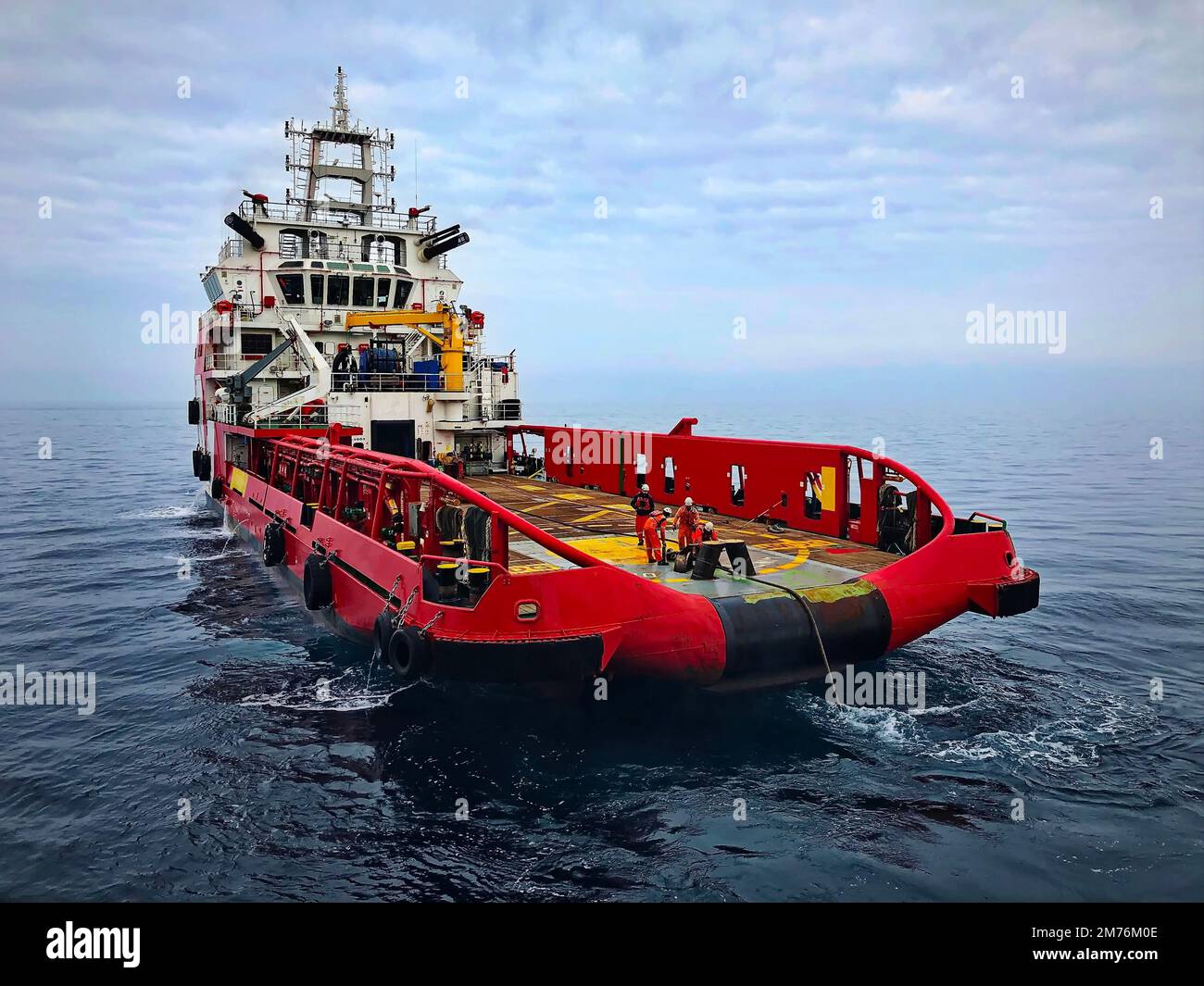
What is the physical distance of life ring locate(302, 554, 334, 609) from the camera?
→ 49.1 feet

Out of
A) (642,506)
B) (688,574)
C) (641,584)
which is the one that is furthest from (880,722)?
(642,506)

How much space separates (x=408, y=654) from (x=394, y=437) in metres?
15.2

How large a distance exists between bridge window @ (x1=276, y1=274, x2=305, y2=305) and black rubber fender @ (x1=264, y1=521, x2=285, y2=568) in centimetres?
1107

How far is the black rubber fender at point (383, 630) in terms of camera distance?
38.8 ft

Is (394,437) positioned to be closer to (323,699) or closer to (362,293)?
(362,293)

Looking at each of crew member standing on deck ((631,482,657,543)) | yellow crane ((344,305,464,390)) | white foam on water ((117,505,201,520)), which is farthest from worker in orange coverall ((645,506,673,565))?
white foam on water ((117,505,201,520))

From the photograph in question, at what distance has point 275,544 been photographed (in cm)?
1928

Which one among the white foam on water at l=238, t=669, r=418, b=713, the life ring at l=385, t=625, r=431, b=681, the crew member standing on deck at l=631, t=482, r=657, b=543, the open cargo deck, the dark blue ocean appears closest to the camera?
the dark blue ocean

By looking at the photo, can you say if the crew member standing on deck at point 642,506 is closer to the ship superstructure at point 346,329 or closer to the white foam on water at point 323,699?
the white foam on water at point 323,699

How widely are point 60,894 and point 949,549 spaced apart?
11.8 meters

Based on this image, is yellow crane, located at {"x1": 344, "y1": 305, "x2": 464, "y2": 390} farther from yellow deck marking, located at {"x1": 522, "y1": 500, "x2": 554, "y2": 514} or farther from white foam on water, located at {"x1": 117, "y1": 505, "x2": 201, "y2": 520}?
white foam on water, located at {"x1": 117, "y1": 505, "x2": 201, "y2": 520}

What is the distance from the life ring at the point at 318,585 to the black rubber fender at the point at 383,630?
9.90 feet
